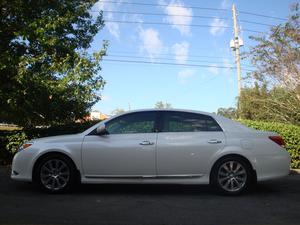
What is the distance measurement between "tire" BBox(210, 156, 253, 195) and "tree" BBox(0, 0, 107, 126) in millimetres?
5263

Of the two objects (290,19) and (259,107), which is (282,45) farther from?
(259,107)

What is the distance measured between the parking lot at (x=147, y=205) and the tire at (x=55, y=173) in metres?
0.18

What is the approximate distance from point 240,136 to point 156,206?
212 cm

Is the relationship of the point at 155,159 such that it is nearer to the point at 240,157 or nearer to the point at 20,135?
the point at 240,157

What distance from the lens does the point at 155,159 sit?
799cm

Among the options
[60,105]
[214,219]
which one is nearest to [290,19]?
[60,105]

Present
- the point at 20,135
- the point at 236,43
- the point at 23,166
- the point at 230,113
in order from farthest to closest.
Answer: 1. the point at 230,113
2. the point at 236,43
3. the point at 20,135
4. the point at 23,166

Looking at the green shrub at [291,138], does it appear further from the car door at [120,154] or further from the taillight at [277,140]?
the car door at [120,154]

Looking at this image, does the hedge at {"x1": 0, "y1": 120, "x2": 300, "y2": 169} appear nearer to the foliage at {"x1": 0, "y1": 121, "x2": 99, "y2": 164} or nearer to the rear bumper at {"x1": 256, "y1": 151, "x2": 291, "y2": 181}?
the foliage at {"x1": 0, "y1": 121, "x2": 99, "y2": 164}

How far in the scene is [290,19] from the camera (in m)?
16.8

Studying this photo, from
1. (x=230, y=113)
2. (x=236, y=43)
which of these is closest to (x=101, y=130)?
(x=236, y=43)

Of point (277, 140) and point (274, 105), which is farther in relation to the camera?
point (274, 105)

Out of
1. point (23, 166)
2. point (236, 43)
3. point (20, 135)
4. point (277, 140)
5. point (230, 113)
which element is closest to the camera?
point (23, 166)

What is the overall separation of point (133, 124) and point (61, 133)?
3.93 m
